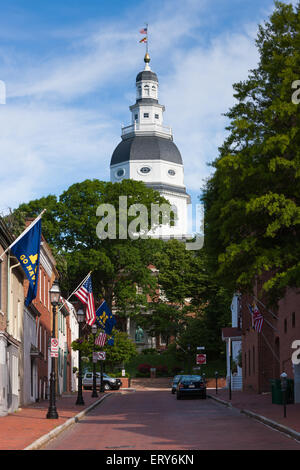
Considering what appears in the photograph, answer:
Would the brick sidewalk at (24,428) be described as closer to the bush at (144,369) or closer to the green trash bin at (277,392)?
the green trash bin at (277,392)

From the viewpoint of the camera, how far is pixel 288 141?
920 inches

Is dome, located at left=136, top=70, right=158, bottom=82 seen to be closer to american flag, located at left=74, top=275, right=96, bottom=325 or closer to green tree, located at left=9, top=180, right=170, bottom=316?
green tree, located at left=9, top=180, right=170, bottom=316

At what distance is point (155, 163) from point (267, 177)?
330 feet

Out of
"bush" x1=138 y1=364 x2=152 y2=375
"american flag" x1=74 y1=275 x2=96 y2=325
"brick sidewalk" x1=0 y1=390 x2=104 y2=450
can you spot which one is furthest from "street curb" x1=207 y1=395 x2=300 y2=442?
"bush" x1=138 y1=364 x2=152 y2=375

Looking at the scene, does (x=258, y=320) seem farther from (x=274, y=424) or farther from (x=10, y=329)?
(x=274, y=424)

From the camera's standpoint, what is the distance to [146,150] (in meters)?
126

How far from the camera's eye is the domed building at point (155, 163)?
123 meters

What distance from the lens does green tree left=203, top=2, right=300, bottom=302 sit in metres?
23.8

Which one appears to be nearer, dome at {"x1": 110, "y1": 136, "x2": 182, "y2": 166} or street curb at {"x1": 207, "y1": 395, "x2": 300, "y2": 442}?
street curb at {"x1": 207, "y1": 395, "x2": 300, "y2": 442}

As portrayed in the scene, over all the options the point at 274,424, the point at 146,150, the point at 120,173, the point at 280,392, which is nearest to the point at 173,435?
the point at 274,424

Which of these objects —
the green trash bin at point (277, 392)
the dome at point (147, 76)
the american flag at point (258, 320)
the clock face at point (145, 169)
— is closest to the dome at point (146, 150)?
the clock face at point (145, 169)

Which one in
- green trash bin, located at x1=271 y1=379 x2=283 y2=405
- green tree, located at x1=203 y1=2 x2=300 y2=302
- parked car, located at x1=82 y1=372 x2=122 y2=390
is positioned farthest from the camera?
parked car, located at x1=82 y1=372 x2=122 y2=390
